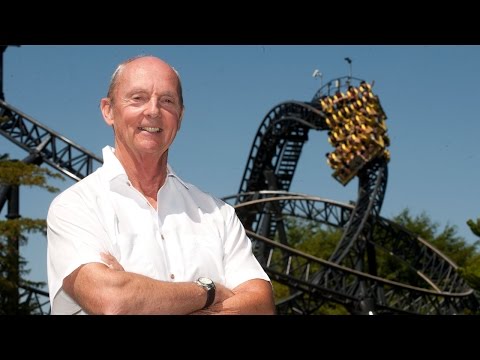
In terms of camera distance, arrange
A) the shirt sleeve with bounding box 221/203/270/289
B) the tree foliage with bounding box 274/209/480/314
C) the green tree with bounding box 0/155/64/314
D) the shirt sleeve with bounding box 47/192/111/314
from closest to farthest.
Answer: the shirt sleeve with bounding box 47/192/111/314 → the shirt sleeve with bounding box 221/203/270/289 → the green tree with bounding box 0/155/64/314 → the tree foliage with bounding box 274/209/480/314

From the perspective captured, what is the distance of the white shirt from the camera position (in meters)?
1.92

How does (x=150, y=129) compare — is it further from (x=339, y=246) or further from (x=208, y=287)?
(x=339, y=246)

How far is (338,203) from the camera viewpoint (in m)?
22.7

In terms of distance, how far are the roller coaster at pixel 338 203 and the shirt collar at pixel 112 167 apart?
13552mm

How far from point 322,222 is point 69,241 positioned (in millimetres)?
21281

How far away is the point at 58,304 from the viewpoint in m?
1.93

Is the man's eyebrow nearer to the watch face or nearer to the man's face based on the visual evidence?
the man's face

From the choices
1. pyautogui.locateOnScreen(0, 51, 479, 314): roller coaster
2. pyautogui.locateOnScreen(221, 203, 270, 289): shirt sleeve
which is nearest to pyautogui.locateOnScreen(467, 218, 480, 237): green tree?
pyautogui.locateOnScreen(0, 51, 479, 314): roller coaster

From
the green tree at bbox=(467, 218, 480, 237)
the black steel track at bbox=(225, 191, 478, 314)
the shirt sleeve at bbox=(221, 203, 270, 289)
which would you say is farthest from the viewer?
the black steel track at bbox=(225, 191, 478, 314)

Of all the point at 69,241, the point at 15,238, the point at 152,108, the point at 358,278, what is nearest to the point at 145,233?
the point at 69,241

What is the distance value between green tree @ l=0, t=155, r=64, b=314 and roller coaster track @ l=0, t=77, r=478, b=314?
3.38 feet
